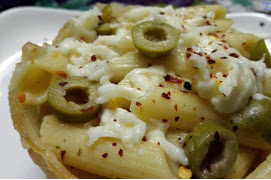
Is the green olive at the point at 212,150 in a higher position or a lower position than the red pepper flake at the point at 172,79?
lower

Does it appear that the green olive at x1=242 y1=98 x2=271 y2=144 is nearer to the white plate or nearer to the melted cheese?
the melted cheese

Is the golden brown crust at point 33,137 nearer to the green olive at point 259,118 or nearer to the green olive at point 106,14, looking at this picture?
the green olive at point 106,14

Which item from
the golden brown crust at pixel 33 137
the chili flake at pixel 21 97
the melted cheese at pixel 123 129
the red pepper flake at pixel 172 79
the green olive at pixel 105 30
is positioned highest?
the green olive at pixel 105 30

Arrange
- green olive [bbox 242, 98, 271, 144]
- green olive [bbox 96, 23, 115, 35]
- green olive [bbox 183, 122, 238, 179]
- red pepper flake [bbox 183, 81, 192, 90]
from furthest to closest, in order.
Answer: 1. green olive [bbox 96, 23, 115, 35]
2. red pepper flake [bbox 183, 81, 192, 90]
3. green olive [bbox 242, 98, 271, 144]
4. green olive [bbox 183, 122, 238, 179]

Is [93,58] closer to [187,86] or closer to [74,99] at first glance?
[74,99]

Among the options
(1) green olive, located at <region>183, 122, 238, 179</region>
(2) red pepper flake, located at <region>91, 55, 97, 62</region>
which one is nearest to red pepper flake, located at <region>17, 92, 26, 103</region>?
(2) red pepper flake, located at <region>91, 55, 97, 62</region>

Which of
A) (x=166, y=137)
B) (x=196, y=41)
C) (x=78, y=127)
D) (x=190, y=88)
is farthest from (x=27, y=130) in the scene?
(x=196, y=41)

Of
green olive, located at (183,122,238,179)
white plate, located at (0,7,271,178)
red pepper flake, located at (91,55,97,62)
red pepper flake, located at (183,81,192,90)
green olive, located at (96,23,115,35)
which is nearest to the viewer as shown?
green olive, located at (183,122,238,179)

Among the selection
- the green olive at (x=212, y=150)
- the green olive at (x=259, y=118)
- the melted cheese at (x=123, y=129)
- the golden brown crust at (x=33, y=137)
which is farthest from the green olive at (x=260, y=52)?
the golden brown crust at (x=33, y=137)
